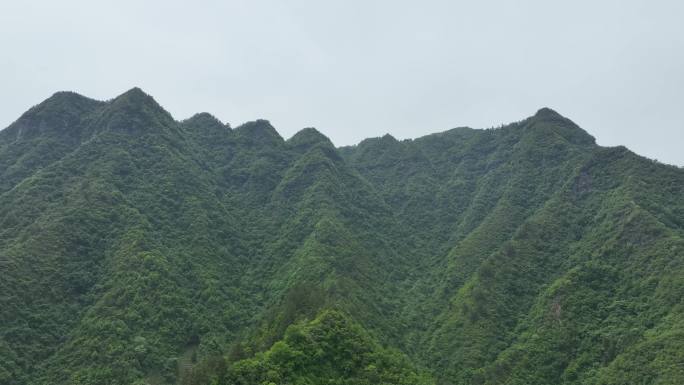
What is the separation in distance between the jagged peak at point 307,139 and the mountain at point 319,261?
464cm

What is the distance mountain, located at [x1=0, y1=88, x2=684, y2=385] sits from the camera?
6281cm

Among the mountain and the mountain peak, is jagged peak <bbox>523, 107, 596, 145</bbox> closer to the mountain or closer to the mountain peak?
the mountain

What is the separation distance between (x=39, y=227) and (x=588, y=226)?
84.0 metres

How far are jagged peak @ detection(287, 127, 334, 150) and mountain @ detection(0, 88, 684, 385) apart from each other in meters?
4.64

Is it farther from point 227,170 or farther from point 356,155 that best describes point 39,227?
point 356,155

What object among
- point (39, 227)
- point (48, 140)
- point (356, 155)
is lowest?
point (39, 227)

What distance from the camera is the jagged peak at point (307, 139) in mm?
137250

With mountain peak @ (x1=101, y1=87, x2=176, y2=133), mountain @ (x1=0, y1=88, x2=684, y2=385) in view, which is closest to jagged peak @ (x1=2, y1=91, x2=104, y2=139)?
mountain @ (x1=0, y1=88, x2=684, y2=385)

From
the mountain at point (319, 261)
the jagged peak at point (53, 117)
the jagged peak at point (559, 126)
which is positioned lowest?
the mountain at point (319, 261)

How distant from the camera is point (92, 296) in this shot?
245 feet

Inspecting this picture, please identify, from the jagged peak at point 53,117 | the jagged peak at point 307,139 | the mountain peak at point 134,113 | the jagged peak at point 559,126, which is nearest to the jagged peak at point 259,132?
the jagged peak at point 307,139

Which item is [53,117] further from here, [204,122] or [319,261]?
[319,261]

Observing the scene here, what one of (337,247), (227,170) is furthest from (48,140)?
(337,247)

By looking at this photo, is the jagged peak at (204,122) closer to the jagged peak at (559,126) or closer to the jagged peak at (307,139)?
the jagged peak at (307,139)
